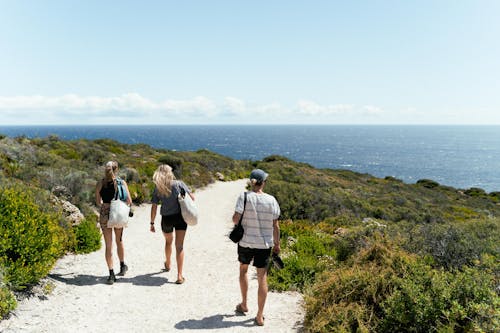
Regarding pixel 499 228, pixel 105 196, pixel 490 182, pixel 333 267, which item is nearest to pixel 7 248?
pixel 105 196

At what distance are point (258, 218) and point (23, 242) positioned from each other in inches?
152

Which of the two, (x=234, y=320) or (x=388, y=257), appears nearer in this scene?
(x=234, y=320)

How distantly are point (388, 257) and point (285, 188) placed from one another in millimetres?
10178

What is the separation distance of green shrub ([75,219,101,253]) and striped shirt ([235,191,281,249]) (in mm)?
5187

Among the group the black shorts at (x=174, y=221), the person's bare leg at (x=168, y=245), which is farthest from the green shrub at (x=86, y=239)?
the black shorts at (x=174, y=221)

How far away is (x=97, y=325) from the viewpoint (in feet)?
16.4

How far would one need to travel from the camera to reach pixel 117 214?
20.5 ft

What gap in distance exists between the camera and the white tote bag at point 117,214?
6227 millimetres

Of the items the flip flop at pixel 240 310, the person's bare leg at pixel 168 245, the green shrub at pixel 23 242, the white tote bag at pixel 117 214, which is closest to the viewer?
the green shrub at pixel 23 242

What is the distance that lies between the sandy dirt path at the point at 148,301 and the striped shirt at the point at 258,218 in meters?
1.39

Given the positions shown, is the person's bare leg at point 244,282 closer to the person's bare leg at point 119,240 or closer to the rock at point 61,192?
the person's bare leg at point 119,240

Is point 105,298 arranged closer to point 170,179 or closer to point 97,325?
point 97,325

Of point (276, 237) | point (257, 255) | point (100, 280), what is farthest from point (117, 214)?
point (276, 237)

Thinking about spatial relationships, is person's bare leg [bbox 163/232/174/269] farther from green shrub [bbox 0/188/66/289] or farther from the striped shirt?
the striped shirt
